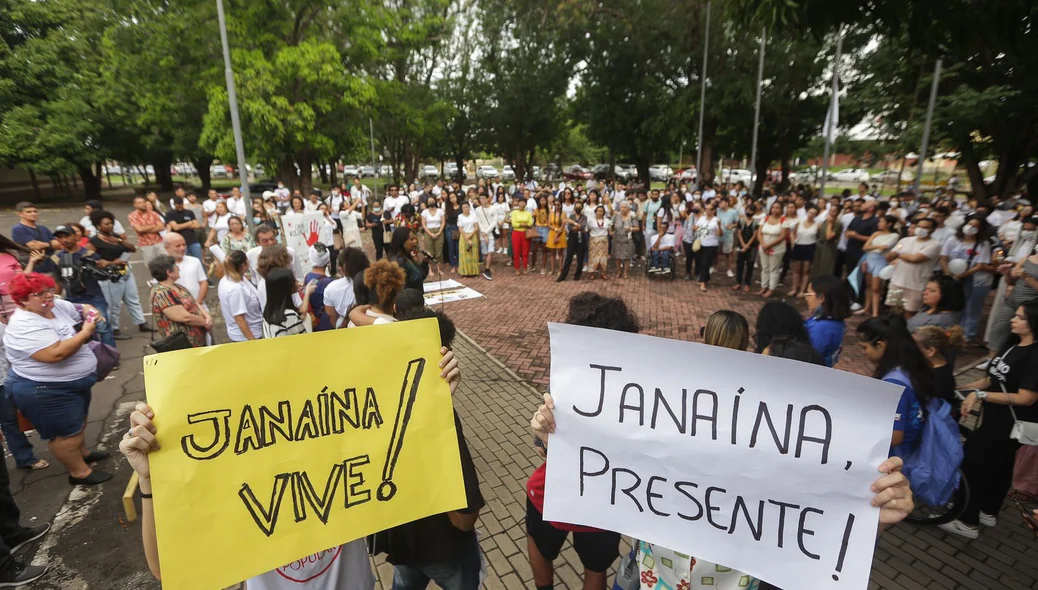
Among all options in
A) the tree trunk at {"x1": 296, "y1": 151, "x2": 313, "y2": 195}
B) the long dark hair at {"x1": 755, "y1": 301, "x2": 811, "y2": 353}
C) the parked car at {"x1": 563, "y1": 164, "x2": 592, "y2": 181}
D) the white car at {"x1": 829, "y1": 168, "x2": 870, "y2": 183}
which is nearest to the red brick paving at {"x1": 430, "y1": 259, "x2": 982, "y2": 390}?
the long dark hair at {"x1": 755, "y1": 301, "x2": 811, "y2": 353}

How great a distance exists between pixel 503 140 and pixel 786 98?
20.8 m

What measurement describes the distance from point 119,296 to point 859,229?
40.9 ft

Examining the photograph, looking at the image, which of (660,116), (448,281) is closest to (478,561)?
(448,281)

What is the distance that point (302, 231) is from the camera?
8.69 meters

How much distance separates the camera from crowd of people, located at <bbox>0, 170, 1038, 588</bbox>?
2430mm

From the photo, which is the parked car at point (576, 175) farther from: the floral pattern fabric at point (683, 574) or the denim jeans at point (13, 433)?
the floral pattern fabric at point (683, 574)

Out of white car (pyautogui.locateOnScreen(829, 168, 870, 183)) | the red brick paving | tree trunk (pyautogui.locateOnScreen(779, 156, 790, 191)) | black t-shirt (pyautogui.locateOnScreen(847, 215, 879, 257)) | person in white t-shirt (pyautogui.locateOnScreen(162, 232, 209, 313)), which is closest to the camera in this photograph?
person in white t-shirt (pyautogui.locateOnScreen(162, 232, 209, 313))

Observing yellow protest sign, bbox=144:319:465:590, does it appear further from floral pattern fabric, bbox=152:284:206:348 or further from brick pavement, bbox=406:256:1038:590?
floral pattern fabric, bbox=152:284:206:348

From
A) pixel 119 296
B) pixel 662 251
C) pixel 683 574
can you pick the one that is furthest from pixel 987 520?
pixel 119 296

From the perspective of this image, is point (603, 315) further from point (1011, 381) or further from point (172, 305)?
point (172, 305)

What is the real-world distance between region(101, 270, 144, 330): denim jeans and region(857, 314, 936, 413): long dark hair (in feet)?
30.0

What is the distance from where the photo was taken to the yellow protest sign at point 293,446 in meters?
1.70

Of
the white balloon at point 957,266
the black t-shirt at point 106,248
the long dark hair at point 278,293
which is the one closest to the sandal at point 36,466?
the long dark hair at point 278,293

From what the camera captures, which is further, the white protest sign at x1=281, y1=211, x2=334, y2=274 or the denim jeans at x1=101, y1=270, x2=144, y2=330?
the white protest sign at x1=281, y1=211, x2=334, y2=274
